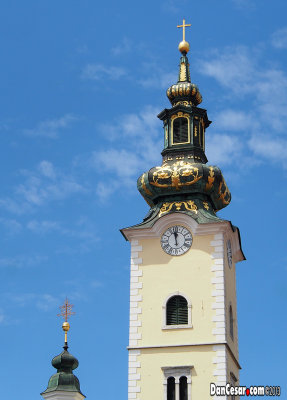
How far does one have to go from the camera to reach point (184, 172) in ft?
105

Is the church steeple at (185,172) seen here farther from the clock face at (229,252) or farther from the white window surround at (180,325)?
the white window surround at (180,325)

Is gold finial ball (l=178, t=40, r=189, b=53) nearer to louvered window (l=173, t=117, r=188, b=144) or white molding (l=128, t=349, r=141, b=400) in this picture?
louvered window (l=173, t=117, r=188, b=144)

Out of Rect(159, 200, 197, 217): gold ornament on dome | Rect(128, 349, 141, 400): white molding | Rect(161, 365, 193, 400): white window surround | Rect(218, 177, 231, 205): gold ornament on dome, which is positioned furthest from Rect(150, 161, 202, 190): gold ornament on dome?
Rect(161, 365, 193, 400): white window surround

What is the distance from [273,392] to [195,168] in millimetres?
6785

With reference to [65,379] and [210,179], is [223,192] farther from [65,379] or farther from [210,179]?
[65,379]

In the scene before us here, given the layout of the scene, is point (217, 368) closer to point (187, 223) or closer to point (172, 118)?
point (187, 223)

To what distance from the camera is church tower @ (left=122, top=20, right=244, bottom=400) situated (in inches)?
1166

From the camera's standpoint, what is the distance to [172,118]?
33719 millimetres

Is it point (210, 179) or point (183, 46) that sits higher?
point (183, 46)

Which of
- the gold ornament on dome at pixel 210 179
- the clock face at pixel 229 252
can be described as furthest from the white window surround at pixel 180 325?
the gold ornament on dome at pixel 210 179

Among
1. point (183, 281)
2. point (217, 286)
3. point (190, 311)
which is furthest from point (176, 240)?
point (190, 311)

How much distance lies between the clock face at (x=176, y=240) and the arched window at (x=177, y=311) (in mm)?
1312

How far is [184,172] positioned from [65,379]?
25.1ft

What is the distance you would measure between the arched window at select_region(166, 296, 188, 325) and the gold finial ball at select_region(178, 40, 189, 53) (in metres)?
8.81
